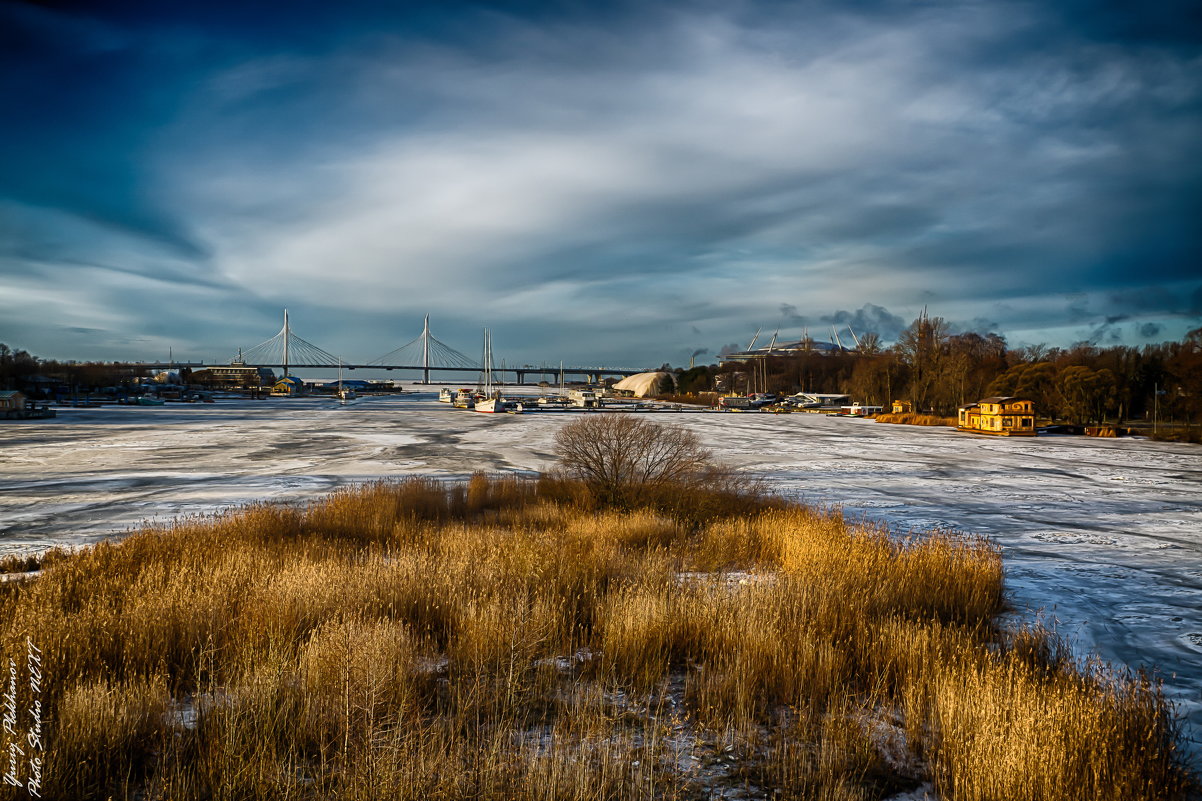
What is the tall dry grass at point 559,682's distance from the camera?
4.06 m

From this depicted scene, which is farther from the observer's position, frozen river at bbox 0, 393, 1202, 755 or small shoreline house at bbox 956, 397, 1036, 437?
small shoreline house at bbox 956, 397, 1036, 437

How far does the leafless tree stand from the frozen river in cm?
433

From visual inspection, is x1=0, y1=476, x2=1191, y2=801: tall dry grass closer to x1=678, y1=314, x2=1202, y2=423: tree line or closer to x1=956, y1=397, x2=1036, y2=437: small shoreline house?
x1=956, y1=397, x2=1036, y2=437: small shoreline house

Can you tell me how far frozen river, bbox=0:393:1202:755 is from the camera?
8.30 metres

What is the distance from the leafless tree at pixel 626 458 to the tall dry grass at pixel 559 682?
16.5 ft

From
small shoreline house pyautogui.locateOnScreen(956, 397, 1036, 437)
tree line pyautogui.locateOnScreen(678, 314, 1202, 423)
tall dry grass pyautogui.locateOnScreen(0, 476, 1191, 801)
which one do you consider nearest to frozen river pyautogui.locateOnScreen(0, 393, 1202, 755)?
tall dry grass pyautogui.locateOnScreen(0, 476, 1191, 801)

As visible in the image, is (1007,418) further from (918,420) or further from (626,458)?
(626,458)

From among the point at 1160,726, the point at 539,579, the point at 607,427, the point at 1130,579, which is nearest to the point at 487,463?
the point at 607,427

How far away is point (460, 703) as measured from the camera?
484 centimetres

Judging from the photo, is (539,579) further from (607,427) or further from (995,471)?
(995,471)

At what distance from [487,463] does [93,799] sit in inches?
790

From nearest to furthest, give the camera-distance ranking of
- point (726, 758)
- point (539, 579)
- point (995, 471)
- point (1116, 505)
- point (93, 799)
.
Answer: point (93, 799) < point (726, 758) < point (539, 579) < point (1116, 505) < point (995, 471)

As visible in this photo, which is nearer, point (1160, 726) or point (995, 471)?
point (1160, 726)

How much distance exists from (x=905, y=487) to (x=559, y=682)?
16668mm
